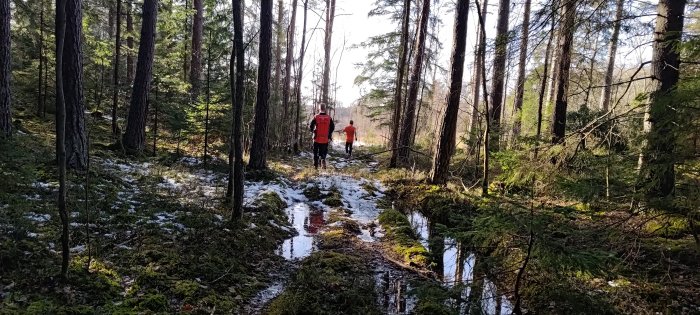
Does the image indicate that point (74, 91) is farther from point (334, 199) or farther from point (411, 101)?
point (411, 101)

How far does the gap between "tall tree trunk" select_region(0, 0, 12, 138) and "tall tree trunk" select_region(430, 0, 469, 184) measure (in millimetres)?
9088

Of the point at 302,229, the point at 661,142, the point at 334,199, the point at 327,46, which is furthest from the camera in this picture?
the point at 327,46

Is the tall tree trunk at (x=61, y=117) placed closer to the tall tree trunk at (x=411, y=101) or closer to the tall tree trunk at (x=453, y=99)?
the tall tree trunk at (x=453, y=99)

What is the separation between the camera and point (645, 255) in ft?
15.7

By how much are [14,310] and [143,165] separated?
287 inches

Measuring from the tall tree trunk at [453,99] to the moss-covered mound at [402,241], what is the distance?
2.47 metres

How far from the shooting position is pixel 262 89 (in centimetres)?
972

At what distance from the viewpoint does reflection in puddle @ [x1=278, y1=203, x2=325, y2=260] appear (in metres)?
5.74

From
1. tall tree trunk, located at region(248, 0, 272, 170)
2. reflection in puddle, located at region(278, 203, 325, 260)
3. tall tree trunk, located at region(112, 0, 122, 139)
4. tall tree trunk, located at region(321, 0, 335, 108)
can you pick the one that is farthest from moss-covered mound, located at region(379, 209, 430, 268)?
tall tree trunk, located at region(321, 0, 335, 108)

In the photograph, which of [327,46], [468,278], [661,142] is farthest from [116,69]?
[661,142]

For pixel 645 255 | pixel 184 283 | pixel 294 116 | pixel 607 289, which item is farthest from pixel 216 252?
pixel 294 116

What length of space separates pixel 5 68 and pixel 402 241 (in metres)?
8.76

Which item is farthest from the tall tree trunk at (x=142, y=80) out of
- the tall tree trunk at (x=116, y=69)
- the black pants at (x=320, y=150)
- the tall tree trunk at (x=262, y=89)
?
the black pants at (x=320, y=150)

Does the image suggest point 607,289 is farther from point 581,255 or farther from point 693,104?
point 693,104
